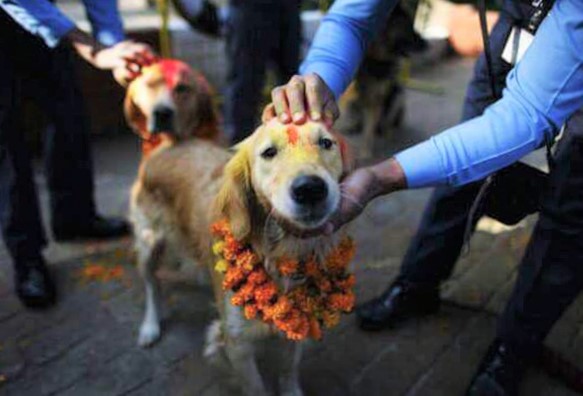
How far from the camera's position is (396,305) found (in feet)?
8.91

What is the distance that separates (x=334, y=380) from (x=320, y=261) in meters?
0.72

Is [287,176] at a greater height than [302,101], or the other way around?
[302,101]

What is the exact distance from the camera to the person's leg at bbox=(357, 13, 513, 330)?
248cm

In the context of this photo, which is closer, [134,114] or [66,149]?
[134,114]

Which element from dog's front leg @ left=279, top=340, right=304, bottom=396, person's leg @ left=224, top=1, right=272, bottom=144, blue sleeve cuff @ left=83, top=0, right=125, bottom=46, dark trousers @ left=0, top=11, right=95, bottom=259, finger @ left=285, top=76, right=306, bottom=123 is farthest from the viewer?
person's leg @ left=224, top=1, right=272, bottom=144

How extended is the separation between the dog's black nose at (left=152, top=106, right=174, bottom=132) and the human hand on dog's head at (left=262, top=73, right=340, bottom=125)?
1040mm

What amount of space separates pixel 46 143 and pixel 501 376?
2.59 m

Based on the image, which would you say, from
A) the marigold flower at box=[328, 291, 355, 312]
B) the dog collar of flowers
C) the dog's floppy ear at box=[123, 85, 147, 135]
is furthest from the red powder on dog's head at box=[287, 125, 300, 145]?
the dog's floppy ear at box=[123, 85, 147, 135]

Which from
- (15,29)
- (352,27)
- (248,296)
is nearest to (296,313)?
(248,296)

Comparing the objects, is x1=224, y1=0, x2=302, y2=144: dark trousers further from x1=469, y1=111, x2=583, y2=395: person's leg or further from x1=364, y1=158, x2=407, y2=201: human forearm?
x1=364, y1=158, x2=407, y2=201: human forearm

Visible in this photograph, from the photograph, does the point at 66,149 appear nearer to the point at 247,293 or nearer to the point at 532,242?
the point at 247,293

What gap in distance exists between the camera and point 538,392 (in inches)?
93.9

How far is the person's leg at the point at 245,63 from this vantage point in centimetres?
375

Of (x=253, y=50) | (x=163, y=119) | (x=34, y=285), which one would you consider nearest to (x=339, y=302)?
(x=163, y=119)
